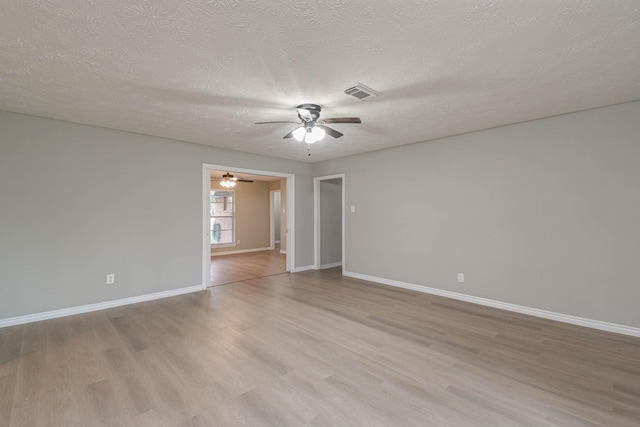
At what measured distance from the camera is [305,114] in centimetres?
330

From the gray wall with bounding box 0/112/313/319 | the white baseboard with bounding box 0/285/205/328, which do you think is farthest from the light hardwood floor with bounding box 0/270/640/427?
the gray wall with bounding box 0/112/313/319

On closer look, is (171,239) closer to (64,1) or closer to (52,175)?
(52,175)

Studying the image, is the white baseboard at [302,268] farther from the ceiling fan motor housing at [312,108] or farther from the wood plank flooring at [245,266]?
→ the ceiling fan motor housing at [312,108]

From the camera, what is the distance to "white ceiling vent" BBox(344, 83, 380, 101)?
2639 mm

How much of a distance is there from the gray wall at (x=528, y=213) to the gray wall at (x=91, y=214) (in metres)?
3.61

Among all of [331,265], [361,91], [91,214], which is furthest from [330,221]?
[91,214]

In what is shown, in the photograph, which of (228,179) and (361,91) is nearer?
(361,91)

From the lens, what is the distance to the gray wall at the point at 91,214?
3.36 metres

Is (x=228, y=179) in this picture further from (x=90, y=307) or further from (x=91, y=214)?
(x=90, y=307)

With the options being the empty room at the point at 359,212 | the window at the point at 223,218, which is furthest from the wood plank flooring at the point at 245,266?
the window at the point at 223,218

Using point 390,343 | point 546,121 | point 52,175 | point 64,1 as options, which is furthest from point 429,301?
point 52,175

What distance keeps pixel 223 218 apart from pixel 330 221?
4.21 metres

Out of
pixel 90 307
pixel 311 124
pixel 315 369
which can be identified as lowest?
pixel 315 369

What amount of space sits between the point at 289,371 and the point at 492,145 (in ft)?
12.8
